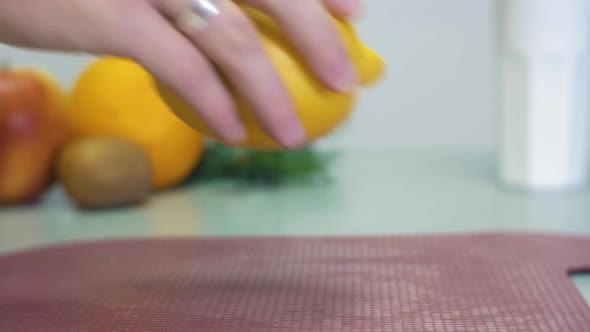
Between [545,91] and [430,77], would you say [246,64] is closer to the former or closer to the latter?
[545,91]

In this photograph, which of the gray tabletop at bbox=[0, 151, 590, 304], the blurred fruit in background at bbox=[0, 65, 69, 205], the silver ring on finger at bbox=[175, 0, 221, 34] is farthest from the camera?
Result: the blurred fruit in background at bbox=[0, 65, 69, 205]

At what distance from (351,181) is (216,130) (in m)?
0.56

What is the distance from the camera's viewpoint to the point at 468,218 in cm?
74

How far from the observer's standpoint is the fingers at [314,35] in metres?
0.41

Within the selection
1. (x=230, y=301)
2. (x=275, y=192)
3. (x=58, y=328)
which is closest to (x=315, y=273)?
(x=230, y=301)

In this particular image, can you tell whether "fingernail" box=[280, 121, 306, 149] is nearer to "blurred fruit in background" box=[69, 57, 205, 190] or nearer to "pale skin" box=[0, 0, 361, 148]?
"pale skin" box=[0, 0, 361, 148]

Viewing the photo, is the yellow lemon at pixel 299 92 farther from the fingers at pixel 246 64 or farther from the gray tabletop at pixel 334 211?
the gray tabletop at pixel 334 211

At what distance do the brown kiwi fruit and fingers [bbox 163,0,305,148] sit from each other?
1.40 ft

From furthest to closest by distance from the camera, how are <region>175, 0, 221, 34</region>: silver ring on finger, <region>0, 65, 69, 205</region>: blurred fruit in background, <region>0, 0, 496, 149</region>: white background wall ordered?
<region>0, 0, 496, 149</region>: white background wall → <region>0, 65, 69, 205</region>: blurred fruit in background → <region>175, 0, 221, 34</region>: silver ring on finger

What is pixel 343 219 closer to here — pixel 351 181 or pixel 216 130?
pixel 351 181

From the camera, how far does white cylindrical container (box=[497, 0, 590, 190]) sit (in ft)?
2.68

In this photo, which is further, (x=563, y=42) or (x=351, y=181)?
(x=351, y=181)

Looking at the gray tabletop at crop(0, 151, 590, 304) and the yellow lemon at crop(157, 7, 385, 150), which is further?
the gray tabletop at crop(0, 151, 590, 304)

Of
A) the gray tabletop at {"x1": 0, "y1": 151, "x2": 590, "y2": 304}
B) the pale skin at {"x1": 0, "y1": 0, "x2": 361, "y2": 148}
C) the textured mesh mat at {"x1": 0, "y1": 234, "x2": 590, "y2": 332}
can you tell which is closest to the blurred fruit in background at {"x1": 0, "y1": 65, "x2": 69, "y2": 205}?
the gray tabletop at {"x1": 0, "y1": 151, "x2": 590, "y2": 304}
